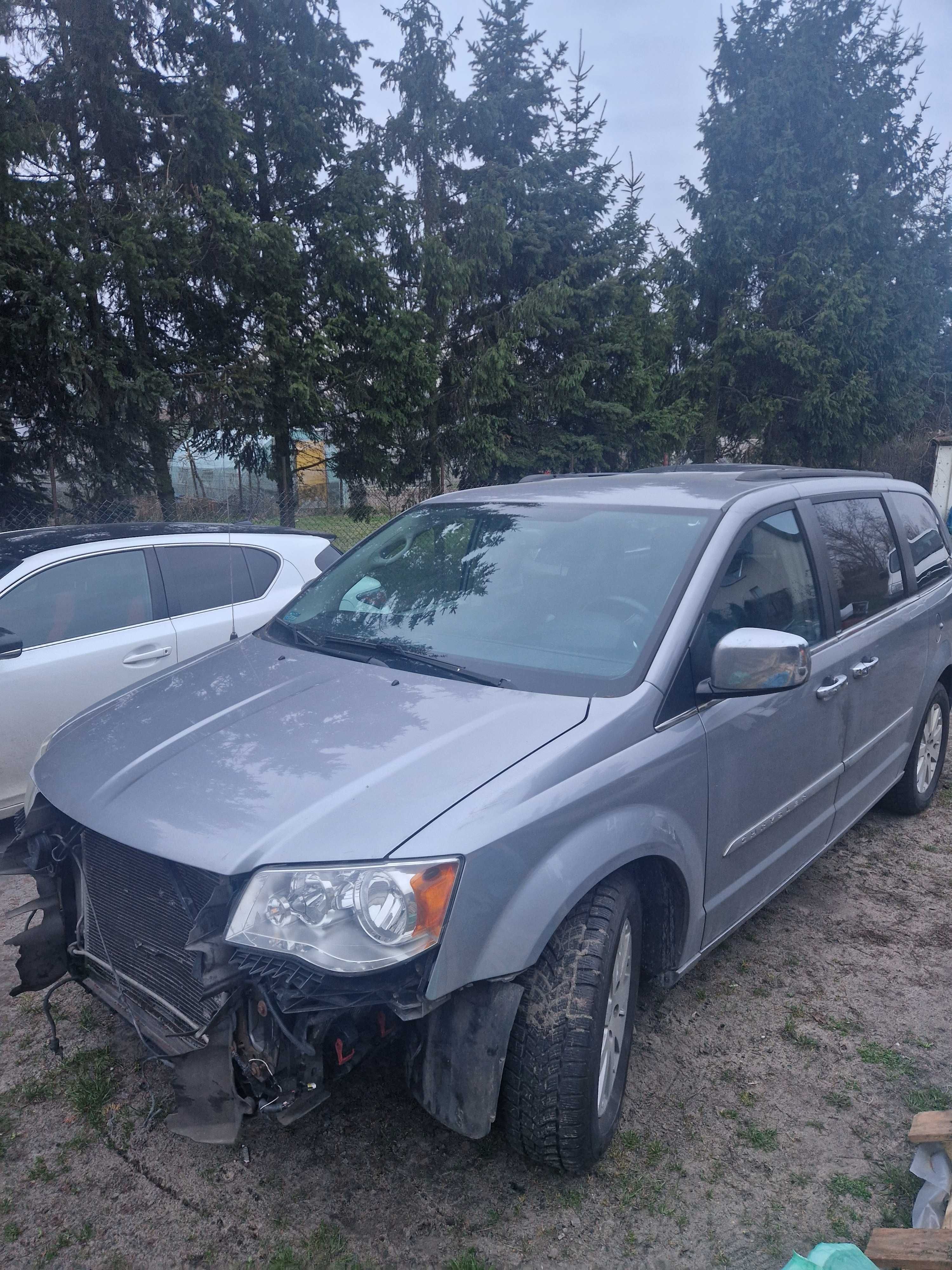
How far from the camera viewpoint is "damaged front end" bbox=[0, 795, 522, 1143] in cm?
206

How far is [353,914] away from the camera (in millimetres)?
2057

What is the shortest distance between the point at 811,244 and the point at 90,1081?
69.4 feet

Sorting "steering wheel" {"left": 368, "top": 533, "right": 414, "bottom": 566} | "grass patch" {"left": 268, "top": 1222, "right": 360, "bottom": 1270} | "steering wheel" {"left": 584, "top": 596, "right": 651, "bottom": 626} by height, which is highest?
"steering wheel" {"left": 368, "top": 533, "right": 414, "bottom": 566}

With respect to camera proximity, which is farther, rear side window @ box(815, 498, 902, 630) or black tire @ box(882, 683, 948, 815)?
black tire @ box(882, 683, 948, 815)

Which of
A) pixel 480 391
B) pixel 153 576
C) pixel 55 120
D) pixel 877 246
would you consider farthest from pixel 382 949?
pixel 877 246

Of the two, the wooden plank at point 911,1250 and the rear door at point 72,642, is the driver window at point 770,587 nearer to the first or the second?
the wooden plank at point 911,1250

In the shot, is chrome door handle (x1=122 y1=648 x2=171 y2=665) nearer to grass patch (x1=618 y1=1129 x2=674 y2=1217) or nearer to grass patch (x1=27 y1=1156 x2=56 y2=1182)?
grass patch (x1=27 y1=1156 x2=56 y2=1182)

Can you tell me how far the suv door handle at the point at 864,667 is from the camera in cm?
376

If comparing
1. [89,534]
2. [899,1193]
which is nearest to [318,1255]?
[899,1193]

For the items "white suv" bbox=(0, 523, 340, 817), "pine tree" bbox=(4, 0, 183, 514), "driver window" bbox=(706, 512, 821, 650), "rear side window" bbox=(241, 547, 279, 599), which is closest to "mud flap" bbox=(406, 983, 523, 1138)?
"driver window" bbox=(706, 512, 821, 650)

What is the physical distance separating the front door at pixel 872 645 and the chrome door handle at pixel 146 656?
359 cm

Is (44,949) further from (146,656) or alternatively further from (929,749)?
(929,749)

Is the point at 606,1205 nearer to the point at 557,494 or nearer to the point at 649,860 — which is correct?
the point at 649,860

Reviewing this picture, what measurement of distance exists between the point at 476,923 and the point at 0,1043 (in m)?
2.05
